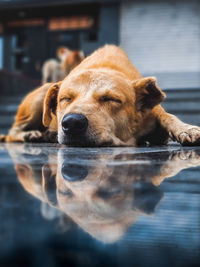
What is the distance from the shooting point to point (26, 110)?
14.0ft

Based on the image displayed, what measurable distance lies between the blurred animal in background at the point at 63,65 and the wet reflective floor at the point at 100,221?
29.2 ft

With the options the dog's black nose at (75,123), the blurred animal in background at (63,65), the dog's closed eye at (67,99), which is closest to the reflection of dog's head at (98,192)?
the dog's black nose at (75,123)

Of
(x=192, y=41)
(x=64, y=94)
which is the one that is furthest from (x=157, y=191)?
(x=192, y=41)

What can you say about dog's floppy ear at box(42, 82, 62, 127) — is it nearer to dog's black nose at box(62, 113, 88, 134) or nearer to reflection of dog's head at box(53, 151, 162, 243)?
dog's black nose at box(62, 113, 88, 134)

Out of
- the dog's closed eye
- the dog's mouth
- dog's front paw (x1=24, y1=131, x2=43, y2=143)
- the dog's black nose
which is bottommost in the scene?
dog's front paw (x1=24, y1=131, x2=43, y2=143)

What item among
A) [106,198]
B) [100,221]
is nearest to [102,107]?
[106,198]

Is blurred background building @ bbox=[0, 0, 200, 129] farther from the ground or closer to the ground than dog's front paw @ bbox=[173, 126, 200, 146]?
farther from the ground

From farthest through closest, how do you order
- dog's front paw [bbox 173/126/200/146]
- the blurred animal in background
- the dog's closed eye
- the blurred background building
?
the blurred background building, the blurred animal in background, the dog's closed eye, dog's front paw [bbox 173/126/200/146]

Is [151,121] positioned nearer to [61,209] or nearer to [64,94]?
[64,94]

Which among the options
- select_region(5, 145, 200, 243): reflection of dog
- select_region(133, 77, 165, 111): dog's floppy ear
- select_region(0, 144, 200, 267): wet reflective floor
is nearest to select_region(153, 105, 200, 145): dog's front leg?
select_region(133, 77, 165, 111): dog's floppy ear

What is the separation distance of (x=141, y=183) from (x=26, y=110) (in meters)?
3.33

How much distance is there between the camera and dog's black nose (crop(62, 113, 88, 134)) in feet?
8.47

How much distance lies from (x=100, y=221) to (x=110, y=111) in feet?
7.50

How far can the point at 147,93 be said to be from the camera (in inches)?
127
